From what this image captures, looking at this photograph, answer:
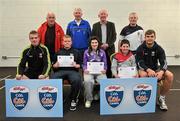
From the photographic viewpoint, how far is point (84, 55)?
4.38 metres

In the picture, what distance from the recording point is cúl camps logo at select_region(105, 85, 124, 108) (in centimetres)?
373

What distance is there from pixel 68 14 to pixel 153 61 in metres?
4.41

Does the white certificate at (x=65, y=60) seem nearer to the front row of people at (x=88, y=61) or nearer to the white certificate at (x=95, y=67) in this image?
the front row of people at (x=88, y=61)

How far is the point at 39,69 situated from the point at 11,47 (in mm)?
4297

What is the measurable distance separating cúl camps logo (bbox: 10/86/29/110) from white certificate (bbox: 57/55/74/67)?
82cm

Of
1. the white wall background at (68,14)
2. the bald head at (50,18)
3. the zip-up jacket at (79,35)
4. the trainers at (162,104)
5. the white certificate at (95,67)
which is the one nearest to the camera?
the trainers at (162,104)

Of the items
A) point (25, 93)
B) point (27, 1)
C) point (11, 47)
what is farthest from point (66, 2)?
point (25, 93)

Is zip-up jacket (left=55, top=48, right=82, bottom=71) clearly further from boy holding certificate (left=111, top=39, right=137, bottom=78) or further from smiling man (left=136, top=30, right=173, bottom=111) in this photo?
Result: smiling man (left=136, top=30, right=173, bottom=111)

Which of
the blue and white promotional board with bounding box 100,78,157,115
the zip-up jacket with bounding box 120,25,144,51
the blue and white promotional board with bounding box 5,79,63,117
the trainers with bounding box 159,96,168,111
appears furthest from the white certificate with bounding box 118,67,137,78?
the blue and white promotional board with bounding box 5,79,63,117

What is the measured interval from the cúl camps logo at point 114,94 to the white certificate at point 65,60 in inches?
34.1

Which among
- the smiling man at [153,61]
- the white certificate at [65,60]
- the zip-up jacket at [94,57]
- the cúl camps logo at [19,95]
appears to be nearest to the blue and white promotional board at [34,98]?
the cúl camps logo at [19,95]

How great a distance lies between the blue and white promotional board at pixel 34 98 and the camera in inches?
143

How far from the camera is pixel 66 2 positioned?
7.97 m

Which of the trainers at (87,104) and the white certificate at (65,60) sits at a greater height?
the white certificate at (65,60)
